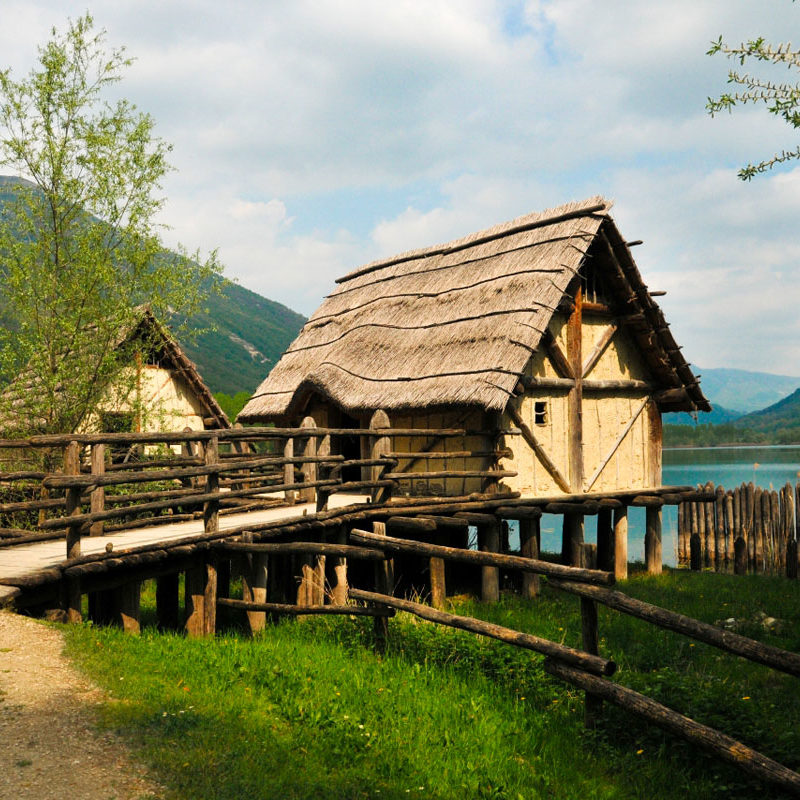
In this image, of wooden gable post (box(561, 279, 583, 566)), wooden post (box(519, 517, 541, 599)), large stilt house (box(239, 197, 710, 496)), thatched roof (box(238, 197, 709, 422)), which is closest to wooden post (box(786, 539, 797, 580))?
large stilt house (box(239, 197, 710, 496))

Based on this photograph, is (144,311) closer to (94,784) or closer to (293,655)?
(293,655)

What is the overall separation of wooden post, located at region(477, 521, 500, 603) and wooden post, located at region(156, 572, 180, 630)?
5.25 metres

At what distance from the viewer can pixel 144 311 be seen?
1511 cm

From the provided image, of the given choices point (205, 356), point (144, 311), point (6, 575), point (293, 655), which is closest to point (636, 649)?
point (293, 655)

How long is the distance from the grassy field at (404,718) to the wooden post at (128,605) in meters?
0.48

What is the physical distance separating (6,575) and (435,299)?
461 inches

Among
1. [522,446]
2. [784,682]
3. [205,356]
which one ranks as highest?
[205,356]

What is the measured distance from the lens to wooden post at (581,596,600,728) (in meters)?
6.48

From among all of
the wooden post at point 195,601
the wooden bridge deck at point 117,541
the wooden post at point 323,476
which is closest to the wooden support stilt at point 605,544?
the wooden bridge deck at point 117,541

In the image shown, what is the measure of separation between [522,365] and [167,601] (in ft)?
23.1

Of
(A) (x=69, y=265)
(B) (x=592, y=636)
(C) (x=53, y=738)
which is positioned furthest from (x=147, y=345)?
(B) (x=592, y=636)

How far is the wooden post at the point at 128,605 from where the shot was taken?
9.60 metres

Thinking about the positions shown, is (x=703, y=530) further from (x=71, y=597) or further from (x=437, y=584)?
(x=71, y=597)

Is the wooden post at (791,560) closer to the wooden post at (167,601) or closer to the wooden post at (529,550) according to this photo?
the wooden post at (529,550)
